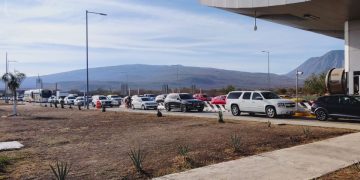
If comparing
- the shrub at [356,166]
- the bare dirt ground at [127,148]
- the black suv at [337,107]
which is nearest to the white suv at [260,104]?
the black suv at [337,107]

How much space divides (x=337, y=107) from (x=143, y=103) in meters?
24.9

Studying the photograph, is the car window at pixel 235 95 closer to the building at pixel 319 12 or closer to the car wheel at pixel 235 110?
the car wheel at pixel 235 110

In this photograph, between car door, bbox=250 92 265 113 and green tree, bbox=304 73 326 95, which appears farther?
green tree, bbox=304 73 326 95

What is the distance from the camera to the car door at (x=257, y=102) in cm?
2886

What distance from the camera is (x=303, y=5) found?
28.2 meters

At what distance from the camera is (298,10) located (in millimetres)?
30188

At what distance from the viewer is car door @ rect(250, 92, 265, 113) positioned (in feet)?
94.7

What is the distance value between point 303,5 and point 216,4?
6.64 meters

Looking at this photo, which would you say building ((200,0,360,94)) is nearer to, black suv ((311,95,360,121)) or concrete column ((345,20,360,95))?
concrete column ((345,20,360,95))

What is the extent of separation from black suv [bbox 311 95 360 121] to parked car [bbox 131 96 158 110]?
22.6 meters

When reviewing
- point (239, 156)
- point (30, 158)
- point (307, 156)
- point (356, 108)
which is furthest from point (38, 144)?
point (356, 108)


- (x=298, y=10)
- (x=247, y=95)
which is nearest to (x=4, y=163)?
(x=247, y=95)

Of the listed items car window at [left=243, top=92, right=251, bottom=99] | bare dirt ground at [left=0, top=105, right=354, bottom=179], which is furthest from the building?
bare dirt ground at [left=0, top=105, right=354, bottom=179]

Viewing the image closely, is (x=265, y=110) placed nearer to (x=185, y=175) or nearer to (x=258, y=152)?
(x=258, y=152)
